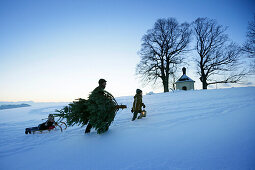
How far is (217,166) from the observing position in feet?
5.20

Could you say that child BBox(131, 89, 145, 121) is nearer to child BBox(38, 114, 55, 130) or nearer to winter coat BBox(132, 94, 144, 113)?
winter coat BBox(132, 94, 144, 113)

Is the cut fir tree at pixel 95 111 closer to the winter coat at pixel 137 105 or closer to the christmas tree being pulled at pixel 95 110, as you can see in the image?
the christmas tree being pulled at pixel 95 110

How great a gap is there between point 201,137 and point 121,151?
5.74 feet

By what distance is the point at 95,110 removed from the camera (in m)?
3.52

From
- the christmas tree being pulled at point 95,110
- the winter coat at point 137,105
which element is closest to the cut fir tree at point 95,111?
the christmas tree being pulled at point 95,110

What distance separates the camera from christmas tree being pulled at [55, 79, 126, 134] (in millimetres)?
3527

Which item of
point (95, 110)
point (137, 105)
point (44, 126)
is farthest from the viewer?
point (137, 105)

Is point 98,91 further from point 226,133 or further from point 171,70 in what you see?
point 171,70

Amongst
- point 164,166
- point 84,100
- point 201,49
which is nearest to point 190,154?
point 164,166

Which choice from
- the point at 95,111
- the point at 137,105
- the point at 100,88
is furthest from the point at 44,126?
the point at 137,105

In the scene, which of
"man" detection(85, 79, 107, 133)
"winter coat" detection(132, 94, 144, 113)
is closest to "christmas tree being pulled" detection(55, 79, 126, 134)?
"man" detection(85, 79, 107, 133)

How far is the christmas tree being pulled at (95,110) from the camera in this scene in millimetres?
3527

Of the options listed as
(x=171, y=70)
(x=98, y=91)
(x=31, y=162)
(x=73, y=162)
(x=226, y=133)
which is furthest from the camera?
(x=171, y=70)

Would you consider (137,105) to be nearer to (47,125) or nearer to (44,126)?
(47,125)
